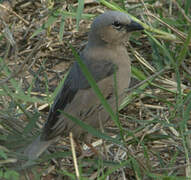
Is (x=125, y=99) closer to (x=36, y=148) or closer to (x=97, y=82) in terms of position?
(x=97, y=82)

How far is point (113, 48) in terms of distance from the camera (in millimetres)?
4215

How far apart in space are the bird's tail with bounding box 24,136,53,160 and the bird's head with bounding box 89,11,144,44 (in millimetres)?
992

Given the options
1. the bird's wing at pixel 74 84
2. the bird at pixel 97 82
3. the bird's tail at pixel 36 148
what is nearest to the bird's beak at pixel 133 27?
the bird at pixel 97 82

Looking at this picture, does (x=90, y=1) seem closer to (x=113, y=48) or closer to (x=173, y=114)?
(x=113, y=48)

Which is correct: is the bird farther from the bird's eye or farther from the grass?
the grass

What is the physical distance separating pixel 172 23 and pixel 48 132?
6.14 feet

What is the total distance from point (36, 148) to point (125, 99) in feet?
3.63

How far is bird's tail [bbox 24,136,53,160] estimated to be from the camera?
3755 millimetres

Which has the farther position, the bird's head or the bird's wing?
the bird's head

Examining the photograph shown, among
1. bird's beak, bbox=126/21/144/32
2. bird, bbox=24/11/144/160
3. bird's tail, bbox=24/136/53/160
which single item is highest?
bird's beak, bbox=126/21/144/32

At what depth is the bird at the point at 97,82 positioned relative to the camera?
396 cm

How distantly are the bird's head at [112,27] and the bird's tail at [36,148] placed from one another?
0.99 m

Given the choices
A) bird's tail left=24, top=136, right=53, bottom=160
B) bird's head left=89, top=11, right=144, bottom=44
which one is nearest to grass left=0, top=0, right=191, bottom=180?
bird's tail left=24, top=136, right=53, bottom=160

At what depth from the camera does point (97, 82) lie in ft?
13.1
